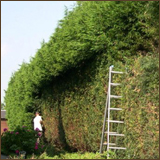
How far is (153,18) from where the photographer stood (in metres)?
9.47

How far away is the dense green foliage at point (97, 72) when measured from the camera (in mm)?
8969

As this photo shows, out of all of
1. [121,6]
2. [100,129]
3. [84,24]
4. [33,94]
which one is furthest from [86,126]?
[33,94]

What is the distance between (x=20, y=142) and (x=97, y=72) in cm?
323

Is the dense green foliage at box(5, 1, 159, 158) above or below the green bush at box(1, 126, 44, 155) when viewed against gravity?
above

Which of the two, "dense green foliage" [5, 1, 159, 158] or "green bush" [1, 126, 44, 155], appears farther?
"green bush" [1, 126, 44, 155]

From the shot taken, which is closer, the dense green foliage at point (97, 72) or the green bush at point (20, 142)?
the dense green foliage at point (97, 72)

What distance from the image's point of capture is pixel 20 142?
12.3 meters

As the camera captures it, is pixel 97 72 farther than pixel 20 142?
No

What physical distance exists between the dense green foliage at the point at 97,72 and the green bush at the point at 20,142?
1.60 meters

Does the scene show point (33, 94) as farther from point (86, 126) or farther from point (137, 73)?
point (137, 73)

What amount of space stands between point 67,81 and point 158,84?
19.8 ft

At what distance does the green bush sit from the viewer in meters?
12.1

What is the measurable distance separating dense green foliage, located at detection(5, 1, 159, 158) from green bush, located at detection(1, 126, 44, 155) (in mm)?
1598

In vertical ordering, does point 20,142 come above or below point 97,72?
below
